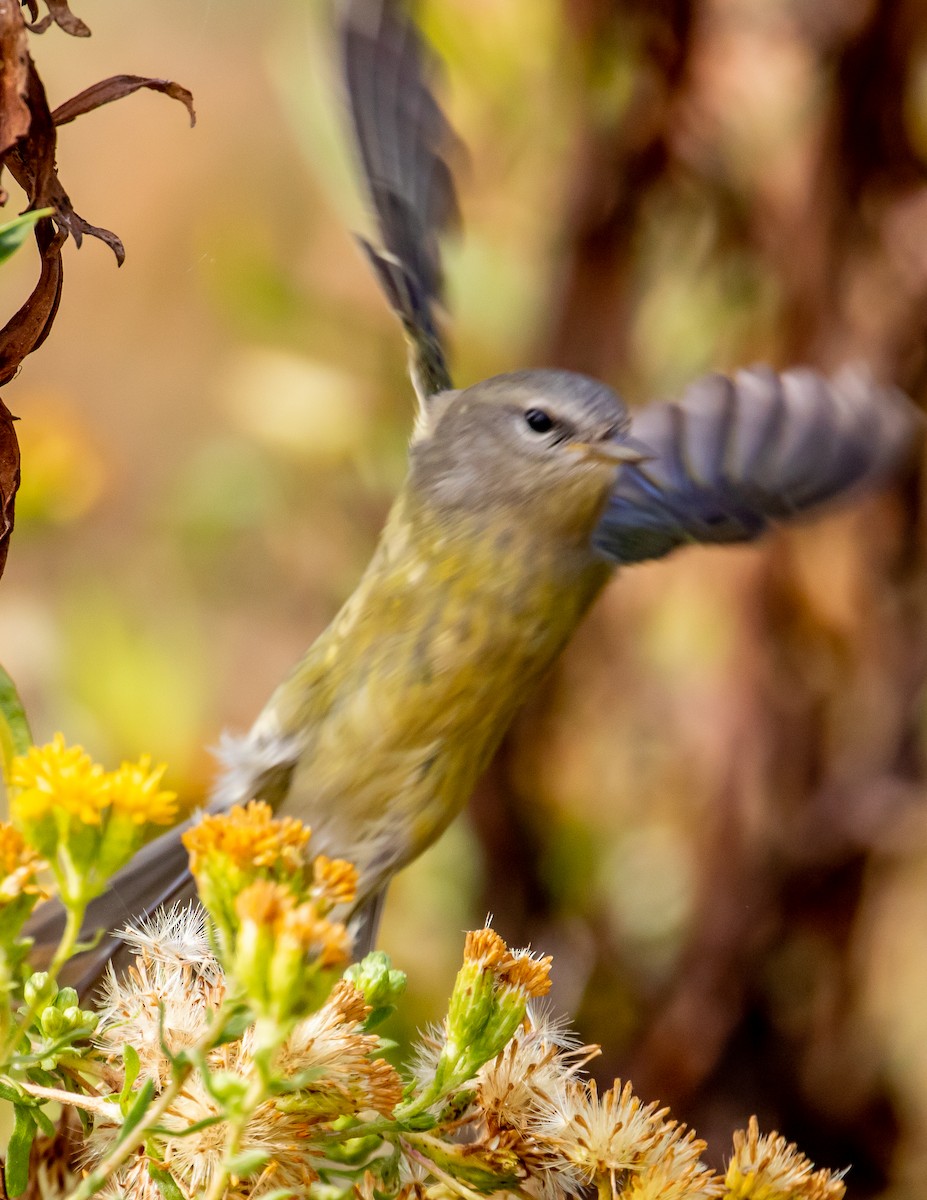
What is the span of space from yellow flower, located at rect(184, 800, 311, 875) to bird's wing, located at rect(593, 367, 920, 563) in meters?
0.41

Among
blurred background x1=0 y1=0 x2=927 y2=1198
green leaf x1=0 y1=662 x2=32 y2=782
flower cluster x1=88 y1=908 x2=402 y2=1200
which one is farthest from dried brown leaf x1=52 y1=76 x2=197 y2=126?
blurred background x1=0 y1=0 x2=927 y2=1198

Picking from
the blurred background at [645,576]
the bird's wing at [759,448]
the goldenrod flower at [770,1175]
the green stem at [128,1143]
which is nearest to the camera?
the green stem at [128,1143]

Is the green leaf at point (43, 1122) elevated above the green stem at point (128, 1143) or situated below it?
below

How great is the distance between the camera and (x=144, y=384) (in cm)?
169

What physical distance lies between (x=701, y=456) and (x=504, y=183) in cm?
78

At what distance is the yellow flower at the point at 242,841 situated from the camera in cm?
38

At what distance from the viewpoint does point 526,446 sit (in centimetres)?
87

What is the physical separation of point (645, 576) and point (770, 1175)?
1020 millimetres

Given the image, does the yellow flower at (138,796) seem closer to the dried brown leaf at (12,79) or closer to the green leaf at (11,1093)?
the green leaf at (11,1093)

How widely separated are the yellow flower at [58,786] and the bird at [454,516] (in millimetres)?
363

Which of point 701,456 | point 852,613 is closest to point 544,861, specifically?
point 852,613

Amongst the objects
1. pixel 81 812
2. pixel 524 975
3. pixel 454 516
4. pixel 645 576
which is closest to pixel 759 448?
pixel 454 516

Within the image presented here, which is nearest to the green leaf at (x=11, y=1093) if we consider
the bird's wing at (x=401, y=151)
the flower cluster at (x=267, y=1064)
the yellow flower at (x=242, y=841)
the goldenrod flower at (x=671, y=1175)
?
the flower cluster at (x=267, y=1064)

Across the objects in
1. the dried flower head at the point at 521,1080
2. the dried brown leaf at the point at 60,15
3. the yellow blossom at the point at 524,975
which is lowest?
the dried flower head at the point at 521,1080
